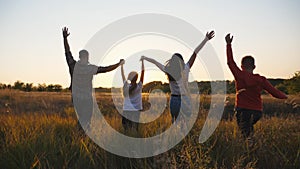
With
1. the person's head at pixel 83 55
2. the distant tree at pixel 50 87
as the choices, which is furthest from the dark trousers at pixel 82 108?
the distant tree at pixel 50 87

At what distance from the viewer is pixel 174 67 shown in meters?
6.11

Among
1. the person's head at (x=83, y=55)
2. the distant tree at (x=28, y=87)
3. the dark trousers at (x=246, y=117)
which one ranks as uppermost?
the distant tree at (x=28, y=87)

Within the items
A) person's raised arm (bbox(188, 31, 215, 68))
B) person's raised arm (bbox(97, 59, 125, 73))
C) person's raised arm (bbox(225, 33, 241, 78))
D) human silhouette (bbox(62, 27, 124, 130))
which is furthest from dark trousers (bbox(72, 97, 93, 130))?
person's raised arm (bbox(225, 33, 241, 78))

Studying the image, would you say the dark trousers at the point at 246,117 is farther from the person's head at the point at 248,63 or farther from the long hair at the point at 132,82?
the long hair at the point at 132,82

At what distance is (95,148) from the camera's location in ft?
14.9

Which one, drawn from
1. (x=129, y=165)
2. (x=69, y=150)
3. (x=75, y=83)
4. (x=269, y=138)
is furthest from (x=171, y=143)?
(x=75, y=83)

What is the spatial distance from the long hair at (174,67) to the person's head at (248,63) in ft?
3.49

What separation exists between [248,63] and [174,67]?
1.25m

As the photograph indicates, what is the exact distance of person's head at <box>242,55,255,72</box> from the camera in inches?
236

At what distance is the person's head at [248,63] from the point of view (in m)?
5.98

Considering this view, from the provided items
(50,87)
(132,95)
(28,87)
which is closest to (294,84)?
(50,87)

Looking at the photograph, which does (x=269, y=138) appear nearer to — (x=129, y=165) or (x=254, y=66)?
(x=254, y=66)

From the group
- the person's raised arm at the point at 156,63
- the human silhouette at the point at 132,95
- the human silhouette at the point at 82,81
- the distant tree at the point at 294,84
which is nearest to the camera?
the person's raised arm at the point at 156,63

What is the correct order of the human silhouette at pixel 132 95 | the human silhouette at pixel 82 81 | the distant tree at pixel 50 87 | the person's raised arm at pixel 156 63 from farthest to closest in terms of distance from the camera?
the distant tree at pixel 50 87
the human silhouette at pixel 132 95
the human silhouette at pixel 82 81
the person's raised arm at pixel 156 63
